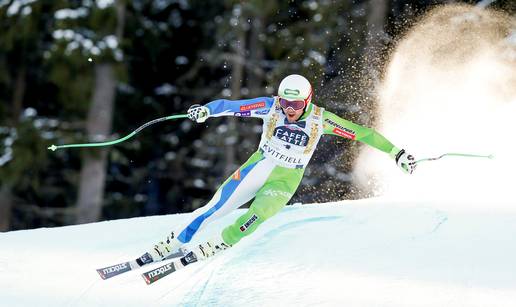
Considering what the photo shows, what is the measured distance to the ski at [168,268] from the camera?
5.79m

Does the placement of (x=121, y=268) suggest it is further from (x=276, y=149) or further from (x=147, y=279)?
(x=276, y=149)

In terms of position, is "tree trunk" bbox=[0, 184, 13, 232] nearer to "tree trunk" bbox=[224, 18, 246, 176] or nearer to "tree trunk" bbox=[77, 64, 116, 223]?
"tree trunk" bbox=[77, 64, 116, 223]

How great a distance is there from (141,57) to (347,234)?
13863mm

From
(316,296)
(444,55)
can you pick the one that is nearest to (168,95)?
(444,55)

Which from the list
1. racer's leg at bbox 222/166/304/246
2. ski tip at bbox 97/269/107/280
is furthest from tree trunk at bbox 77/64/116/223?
ski tip at bbox 97/269/107/280

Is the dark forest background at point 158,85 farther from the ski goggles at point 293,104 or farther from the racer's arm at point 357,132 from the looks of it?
the ski goggles at point 293,104

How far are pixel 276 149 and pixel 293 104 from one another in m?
0.40

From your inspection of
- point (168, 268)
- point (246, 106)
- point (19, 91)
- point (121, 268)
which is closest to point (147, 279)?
point (168, 268)

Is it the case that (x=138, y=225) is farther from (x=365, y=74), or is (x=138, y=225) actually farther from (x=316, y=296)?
(x=365, y=74)

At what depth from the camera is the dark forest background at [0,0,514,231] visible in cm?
1561

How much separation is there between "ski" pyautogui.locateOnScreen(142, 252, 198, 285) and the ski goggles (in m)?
1.26

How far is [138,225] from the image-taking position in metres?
7.66

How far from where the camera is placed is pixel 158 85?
2069 cm

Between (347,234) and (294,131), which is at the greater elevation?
(294,131)
